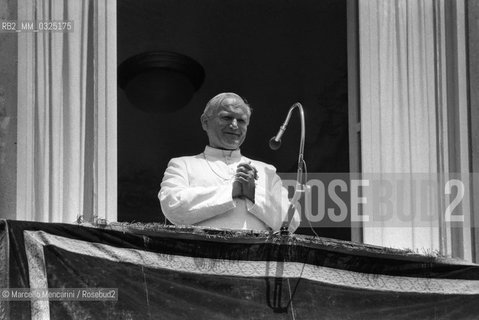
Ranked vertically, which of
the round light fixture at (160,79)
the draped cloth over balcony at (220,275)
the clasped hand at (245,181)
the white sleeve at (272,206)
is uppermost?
the round light fixture at (160,79)

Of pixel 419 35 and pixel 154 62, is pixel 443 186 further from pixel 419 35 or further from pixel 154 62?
pixel 154 62

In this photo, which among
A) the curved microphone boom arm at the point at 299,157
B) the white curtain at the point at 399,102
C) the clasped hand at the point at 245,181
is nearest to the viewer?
the curved microphone boom arm at the point at 299,157

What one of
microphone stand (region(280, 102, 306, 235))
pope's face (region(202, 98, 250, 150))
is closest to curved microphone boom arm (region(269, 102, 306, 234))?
microphone stand (region(280, 102, 306, 235))

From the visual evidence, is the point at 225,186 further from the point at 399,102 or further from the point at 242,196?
the point at 399,102

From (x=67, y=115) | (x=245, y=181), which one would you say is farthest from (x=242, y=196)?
(x=67, y=115)

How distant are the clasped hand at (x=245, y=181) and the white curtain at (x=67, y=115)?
90cm

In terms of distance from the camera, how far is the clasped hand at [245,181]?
37.0ft

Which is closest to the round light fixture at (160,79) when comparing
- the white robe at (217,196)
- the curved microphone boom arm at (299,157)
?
the white robe at (217,196)

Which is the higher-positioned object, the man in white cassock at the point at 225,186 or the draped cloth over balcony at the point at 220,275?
the man in white cassock at the point at 225,186

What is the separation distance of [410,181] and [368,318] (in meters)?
1.55

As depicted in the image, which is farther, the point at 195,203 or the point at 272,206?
the point at 272,206

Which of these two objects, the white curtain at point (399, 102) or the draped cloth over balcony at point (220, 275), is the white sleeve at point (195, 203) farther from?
the white curtain at point (399, 102)

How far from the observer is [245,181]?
11.3 metres

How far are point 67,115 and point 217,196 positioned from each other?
1.24 m
